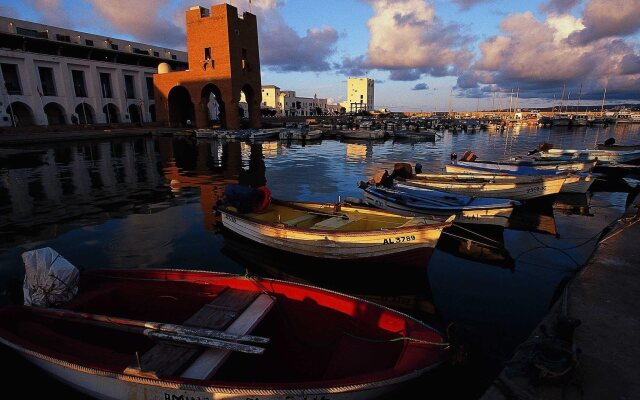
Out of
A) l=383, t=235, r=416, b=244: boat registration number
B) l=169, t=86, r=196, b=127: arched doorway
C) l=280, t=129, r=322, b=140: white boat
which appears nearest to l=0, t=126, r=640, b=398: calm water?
l=383, t=235, r=416, b=244: boat registration number

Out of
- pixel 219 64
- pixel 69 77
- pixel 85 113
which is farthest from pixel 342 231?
pixel 85 113

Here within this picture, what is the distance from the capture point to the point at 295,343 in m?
7.14

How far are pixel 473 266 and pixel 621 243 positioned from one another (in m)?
4.19

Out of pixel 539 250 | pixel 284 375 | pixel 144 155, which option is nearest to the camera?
pixel 284 375

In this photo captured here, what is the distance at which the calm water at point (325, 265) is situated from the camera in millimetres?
8773

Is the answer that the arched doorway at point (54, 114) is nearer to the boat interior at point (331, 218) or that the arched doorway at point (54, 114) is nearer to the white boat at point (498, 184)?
the boat interior at point (331, 218)

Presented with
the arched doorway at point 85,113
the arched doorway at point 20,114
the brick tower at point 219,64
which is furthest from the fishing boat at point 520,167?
the arched doorway at point 85,113

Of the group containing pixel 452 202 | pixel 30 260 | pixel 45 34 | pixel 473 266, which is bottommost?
pixel 473 266

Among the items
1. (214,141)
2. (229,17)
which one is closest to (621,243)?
(214,141)

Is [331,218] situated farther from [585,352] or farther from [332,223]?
[585,352]

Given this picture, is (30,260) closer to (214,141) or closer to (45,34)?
(214,141)

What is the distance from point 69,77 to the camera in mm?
71250

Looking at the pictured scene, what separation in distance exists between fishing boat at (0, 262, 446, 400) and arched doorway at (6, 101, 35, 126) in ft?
253

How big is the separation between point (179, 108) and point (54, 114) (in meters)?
25.7
